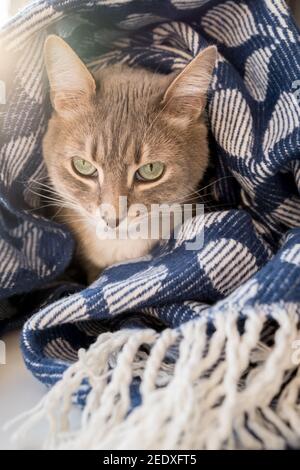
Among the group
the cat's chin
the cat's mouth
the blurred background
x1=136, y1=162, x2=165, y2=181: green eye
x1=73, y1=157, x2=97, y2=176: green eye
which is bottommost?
the cat's chin

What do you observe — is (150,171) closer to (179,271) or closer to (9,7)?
(179,271)

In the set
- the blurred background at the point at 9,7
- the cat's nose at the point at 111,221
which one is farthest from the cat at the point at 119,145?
the blurred background at the point at 9,7

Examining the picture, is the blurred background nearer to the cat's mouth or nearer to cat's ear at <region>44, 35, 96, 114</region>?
cat's ear at <region>44, 35, 96, 114</region>

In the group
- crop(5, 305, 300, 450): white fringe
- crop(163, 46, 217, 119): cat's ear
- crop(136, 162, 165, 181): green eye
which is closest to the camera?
crop(5, 305, 300, 450): white fringe

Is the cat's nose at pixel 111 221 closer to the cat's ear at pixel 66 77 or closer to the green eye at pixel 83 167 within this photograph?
the green eye at pixel 83 167

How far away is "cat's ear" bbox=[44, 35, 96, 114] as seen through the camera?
888mm

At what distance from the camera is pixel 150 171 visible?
981 mm

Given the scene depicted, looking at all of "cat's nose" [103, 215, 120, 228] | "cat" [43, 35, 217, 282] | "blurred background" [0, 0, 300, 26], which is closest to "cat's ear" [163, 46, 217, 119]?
"cat" [43, 35, 217, 282]

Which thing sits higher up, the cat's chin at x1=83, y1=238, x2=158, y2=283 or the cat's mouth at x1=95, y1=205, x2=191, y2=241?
the cat's mouth at x1=95, y1=205, x2=191, y2=241

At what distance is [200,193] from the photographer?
1.06 metres

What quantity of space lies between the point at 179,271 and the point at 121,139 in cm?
30

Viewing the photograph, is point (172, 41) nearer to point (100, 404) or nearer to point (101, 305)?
point (101, 305)

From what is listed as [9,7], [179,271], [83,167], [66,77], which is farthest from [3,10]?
[179,271]
